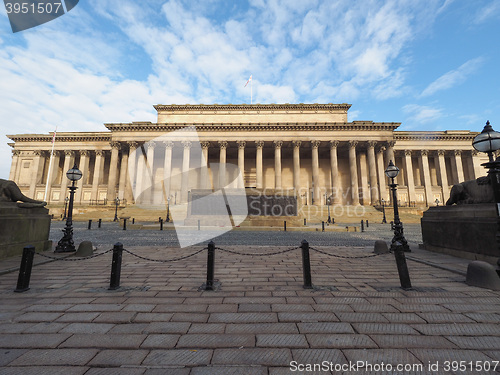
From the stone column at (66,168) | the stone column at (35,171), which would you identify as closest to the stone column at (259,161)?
the stone column at (66,168)

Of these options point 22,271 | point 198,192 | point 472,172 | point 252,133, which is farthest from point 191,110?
point 472,172

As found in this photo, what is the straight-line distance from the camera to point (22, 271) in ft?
15.3

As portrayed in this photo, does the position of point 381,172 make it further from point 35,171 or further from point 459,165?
point 35,171

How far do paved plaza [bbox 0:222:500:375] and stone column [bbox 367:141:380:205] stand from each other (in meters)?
34.9

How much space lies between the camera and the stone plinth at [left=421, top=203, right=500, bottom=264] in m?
6.58

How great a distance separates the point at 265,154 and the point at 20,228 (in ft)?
134

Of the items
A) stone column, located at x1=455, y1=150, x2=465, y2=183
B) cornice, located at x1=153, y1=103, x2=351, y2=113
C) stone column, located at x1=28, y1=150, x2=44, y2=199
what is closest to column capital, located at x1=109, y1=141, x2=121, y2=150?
cornice, located at x1=153, y1=103, x2=351, y2=113

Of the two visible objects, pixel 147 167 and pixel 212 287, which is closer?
pixel 212 287

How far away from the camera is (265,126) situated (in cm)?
3969

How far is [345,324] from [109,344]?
Answer: 3.09 m

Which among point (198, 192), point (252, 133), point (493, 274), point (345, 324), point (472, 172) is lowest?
point (345, 324)

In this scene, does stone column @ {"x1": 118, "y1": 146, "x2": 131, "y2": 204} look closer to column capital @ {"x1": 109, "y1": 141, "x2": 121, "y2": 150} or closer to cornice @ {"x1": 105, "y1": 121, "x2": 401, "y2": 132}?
column capital @ {"x1": 109, "y1": 141, "x2": 121, "y2": 150}

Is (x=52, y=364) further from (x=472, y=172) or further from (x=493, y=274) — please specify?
(x=472, y=172)

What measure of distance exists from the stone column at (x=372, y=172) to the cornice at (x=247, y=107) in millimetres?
9274
